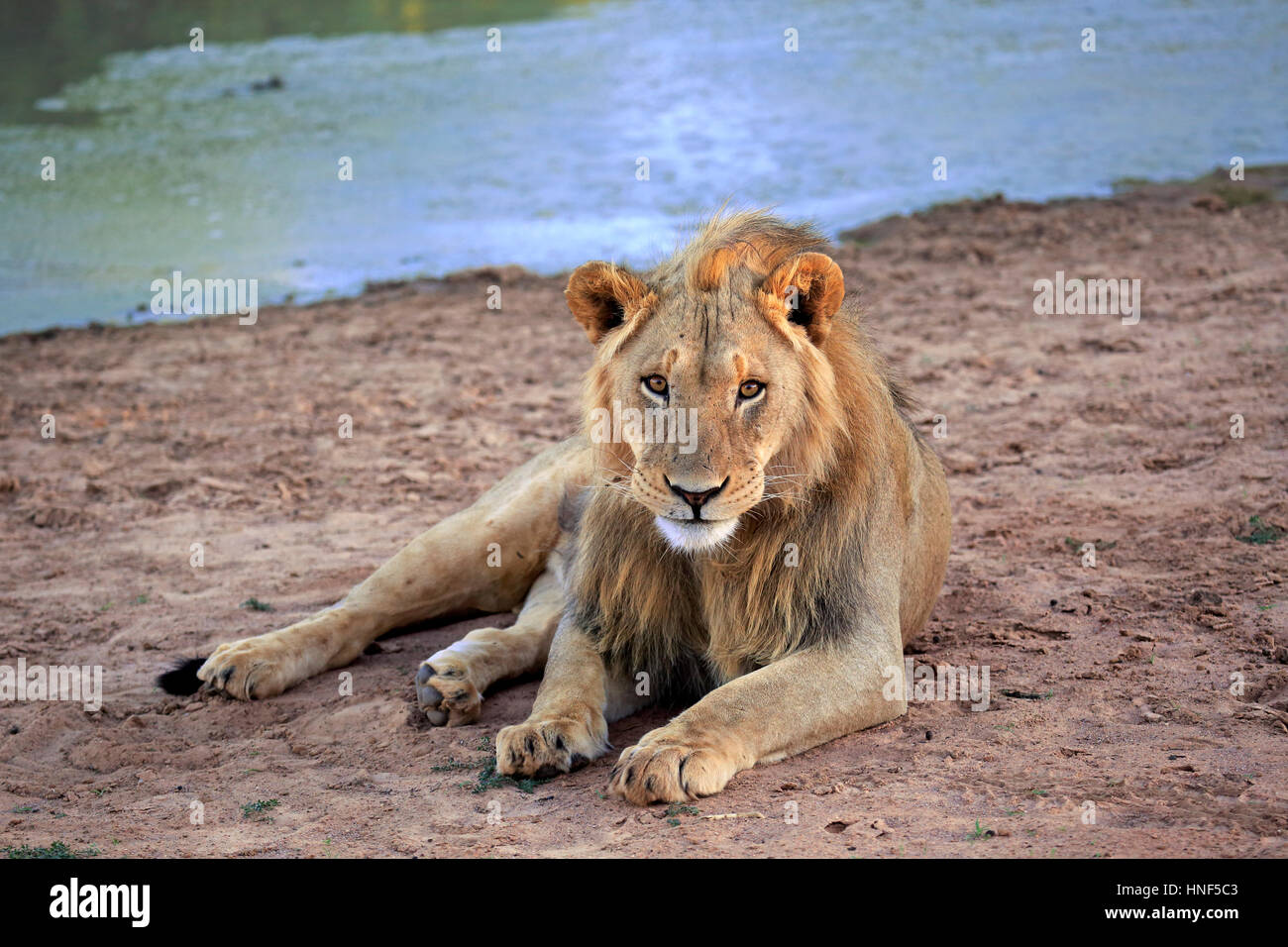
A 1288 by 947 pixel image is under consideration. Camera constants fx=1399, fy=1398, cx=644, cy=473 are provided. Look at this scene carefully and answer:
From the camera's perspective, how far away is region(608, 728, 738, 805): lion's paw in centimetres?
406

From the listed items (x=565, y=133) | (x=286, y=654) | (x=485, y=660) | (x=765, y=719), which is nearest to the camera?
(x=765, y=719)

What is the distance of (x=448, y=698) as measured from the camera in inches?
201

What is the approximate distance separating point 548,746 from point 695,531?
0.89m

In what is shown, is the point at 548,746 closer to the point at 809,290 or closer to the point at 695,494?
the point at 695,494

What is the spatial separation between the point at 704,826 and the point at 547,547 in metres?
2.39

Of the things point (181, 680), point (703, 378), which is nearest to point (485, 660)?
point (181, 680)

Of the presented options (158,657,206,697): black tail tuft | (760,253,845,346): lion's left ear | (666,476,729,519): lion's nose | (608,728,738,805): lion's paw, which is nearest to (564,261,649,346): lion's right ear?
(760,253,845,346): lion's left ear

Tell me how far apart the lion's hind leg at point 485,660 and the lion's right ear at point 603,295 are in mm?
1424

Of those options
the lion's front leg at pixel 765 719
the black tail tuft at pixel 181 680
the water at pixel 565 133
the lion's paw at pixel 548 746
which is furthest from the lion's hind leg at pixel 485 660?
the water at pixel 565 133

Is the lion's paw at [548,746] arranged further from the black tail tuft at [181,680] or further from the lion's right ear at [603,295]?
the black tail tuft at [181,680]

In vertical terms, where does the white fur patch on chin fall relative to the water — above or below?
below

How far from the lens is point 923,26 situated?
85.0ft

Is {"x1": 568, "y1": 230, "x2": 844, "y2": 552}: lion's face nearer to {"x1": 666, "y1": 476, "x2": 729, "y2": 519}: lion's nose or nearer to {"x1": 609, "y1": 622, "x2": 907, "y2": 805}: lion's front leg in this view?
{"x1": 666, "y1": 476, "x2": 729, "y2": 519}: lion's nose

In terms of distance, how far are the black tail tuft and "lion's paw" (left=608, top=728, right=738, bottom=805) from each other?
2.16 metres
